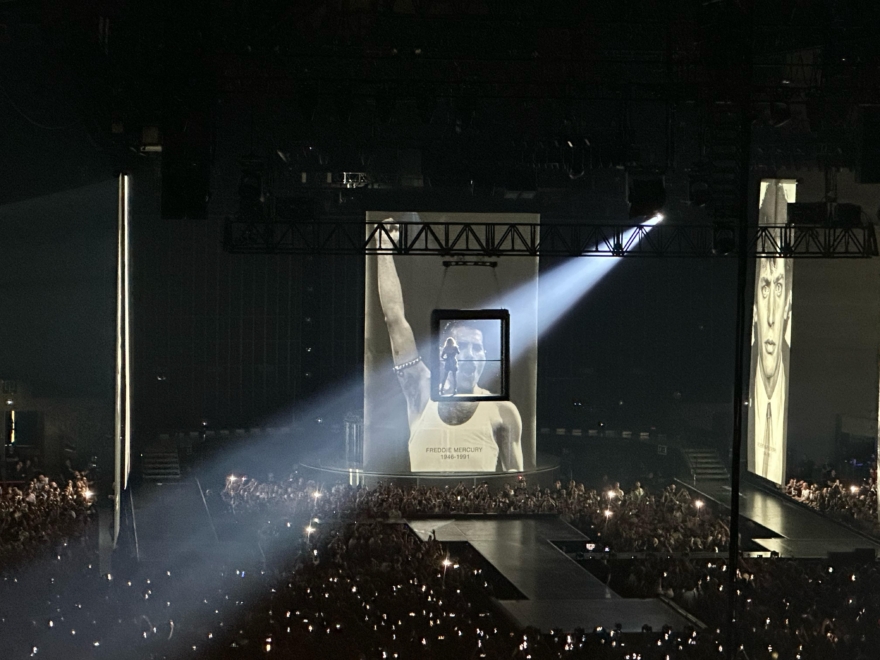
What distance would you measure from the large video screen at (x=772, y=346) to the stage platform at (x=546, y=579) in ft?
13.9

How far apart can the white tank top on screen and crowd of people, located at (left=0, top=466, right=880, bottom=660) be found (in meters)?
4.47

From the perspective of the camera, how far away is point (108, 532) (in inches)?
555

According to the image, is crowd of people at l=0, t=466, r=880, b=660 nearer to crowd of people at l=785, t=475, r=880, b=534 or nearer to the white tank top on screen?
crowd of people at l=785, t=475, r=880, b=534

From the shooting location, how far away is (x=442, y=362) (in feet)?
67.4

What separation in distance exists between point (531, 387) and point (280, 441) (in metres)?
5.69

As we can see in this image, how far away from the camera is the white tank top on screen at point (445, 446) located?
20.5 metres

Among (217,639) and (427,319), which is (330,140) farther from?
(217,639)

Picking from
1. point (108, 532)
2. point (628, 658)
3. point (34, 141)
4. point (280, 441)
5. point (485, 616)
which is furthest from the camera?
point (280, 441)

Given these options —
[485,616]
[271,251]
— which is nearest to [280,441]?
[271,251]

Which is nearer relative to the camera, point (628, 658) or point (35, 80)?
point (628, 658)

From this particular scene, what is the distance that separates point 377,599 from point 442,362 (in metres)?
9.86

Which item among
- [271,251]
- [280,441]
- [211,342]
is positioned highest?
[271,251]

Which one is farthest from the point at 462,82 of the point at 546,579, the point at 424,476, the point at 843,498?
the point at 843,498

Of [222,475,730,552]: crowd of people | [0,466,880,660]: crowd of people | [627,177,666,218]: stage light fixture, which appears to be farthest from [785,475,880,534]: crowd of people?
[627,177,666,218]: stage light fixture
